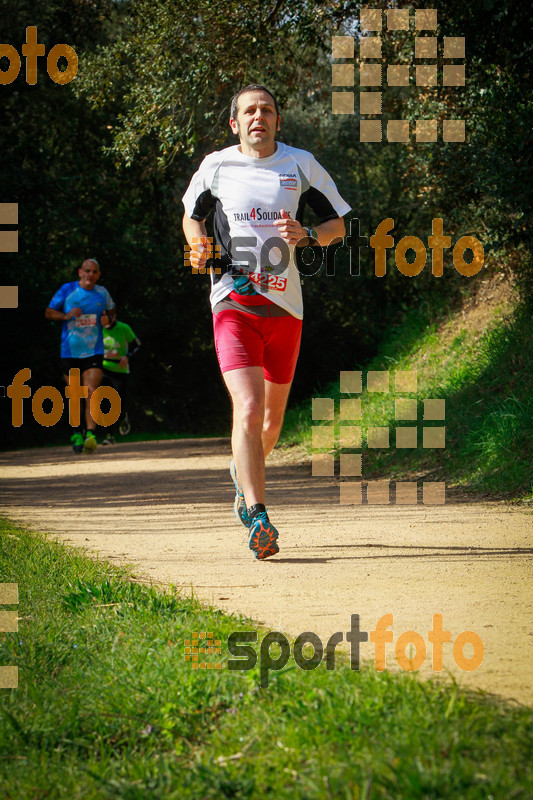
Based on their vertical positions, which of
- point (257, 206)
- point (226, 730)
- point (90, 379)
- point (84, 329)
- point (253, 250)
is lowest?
point (226, 730)

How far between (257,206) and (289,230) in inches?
10.6

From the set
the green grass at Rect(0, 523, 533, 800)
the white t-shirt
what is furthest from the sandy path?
the white t-shirt

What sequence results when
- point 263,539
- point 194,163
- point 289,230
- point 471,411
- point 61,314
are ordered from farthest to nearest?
point 194,163 → point 61,314 → point 471,411 → point 289,230 → point 263,539

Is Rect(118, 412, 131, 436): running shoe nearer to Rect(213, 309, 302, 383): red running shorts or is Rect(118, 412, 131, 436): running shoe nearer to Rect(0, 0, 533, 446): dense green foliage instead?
Rect(0, 0, 533, 446): dense green foliage

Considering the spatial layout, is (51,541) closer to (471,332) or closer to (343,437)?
(343,437)

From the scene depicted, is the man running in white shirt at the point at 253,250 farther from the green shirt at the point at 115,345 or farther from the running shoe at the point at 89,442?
the green shirt at the point at 115,345

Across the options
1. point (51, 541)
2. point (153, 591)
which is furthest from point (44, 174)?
point (153, 591)

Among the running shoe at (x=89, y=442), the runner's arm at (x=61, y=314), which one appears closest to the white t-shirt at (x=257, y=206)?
the runner's arm at (x=61, y=314)

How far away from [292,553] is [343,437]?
5.96 metres

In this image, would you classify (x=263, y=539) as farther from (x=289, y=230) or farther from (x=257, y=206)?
(x=257, y=206)

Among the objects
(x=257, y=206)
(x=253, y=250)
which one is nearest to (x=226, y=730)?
(x=253, y=250)

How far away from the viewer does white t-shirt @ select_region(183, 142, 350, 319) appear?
498 cm

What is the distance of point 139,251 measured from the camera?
1945 cm

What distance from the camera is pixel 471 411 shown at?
361 inches
